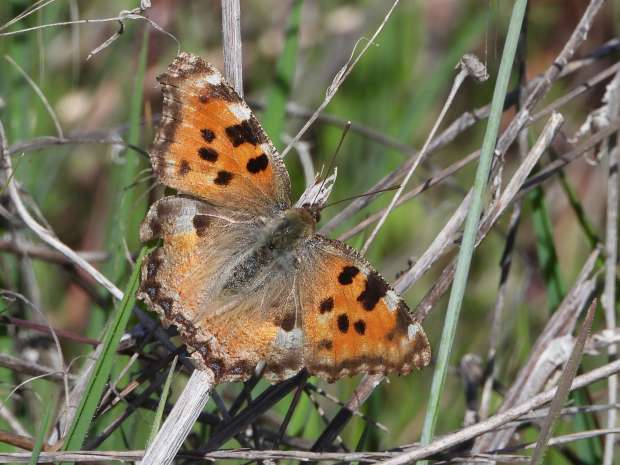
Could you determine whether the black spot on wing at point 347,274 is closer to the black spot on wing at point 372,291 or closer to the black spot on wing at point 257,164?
the black spot on wing at point 372,291

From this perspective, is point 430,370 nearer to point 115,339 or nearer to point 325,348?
point 325,348

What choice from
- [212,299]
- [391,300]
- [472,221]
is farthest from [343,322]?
[472,221]

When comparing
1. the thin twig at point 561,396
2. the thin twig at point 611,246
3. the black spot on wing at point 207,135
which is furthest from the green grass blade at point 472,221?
the thin twig at point 611,246

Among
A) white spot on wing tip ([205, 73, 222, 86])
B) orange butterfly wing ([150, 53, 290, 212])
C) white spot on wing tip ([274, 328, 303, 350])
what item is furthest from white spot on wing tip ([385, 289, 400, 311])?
white spot on wing tip ([205, 73, 222, 86])

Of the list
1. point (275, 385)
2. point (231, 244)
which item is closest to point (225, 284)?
point (231, 244)

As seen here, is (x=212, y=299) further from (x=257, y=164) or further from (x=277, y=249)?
(x=257, y=164)

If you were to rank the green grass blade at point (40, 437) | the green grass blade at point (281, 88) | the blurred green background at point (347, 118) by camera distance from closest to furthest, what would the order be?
the green grass blade at point (40, 437) → the green grass blade at point (281, 88) → the blurred green background at point (347, 118)
